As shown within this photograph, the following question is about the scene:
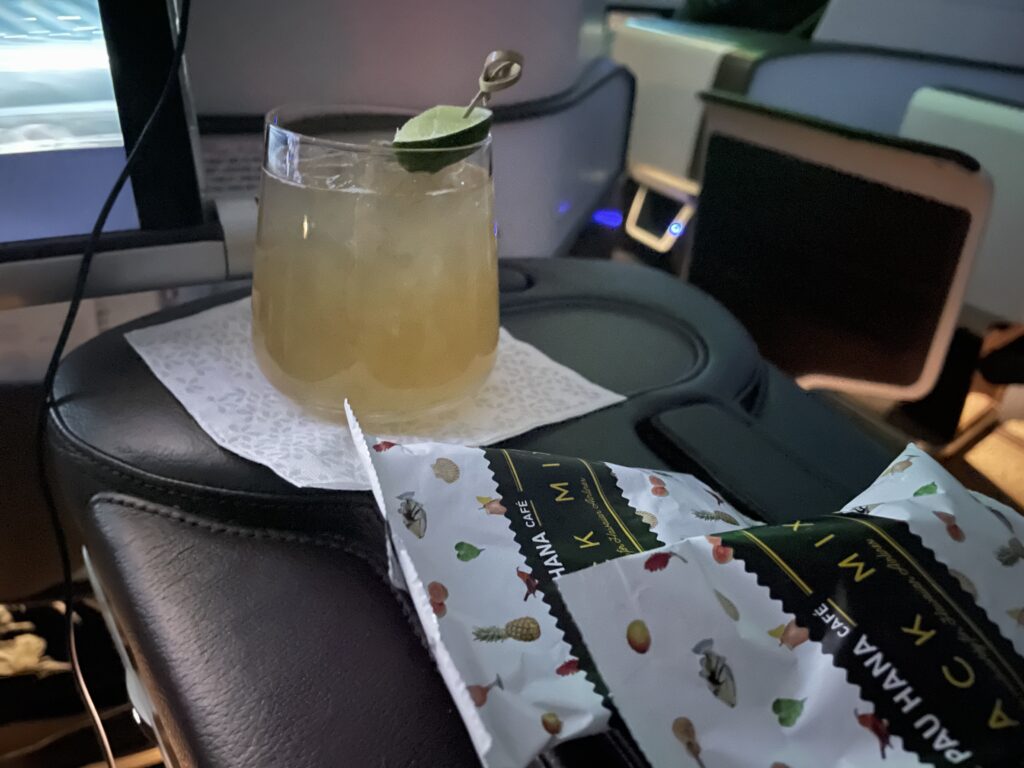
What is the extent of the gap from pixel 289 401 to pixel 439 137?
6.5 inches

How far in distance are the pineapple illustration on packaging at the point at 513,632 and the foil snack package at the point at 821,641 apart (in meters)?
0.01

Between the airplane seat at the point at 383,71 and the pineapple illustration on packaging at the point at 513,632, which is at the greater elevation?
the airplane seat at the point at 383,71

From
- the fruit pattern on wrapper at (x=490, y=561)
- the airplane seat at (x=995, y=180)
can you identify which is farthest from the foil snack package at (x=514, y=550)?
the airplane seat at (x=995, y=180)

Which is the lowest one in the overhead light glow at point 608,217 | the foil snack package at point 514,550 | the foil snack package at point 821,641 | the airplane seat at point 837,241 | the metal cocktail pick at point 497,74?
the overhead light glow at point 608,217

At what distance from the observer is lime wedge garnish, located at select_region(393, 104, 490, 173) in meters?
0.40

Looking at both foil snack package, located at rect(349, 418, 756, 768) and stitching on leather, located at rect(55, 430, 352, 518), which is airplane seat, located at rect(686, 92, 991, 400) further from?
stitching on leather, located at rect(55, 430, 352, 518)

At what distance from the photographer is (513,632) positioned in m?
0.29

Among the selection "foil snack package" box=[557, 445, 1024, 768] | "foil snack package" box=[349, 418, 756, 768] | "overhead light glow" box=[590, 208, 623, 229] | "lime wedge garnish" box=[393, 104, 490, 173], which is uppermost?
"lime wedge garnish" box=[393, 104, 490, 173]

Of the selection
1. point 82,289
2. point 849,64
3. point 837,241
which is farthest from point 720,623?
point 849,64

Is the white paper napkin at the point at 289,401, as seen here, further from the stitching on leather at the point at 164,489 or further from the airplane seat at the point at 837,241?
the airplane seat at the point at 837,241

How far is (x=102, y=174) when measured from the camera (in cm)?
58

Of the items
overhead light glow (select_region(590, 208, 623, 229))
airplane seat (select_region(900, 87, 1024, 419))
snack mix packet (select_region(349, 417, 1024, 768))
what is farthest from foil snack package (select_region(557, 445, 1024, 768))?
overhead light glow (select_region(590, 208, 623, 229))

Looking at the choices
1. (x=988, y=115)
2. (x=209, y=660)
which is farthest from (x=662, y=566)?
(x=988, y=115)

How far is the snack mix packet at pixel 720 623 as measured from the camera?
26 centimetres
